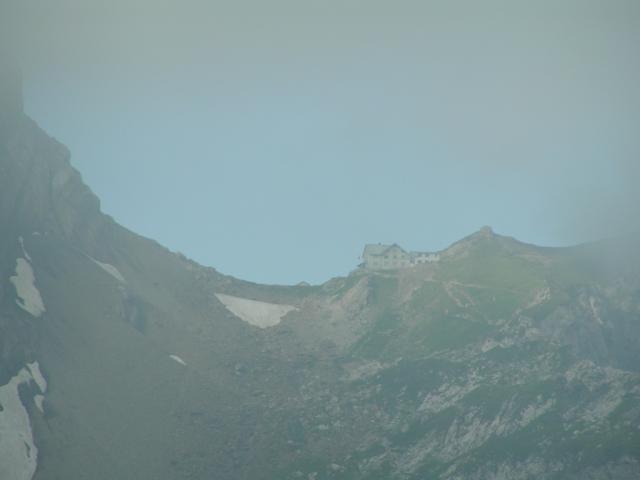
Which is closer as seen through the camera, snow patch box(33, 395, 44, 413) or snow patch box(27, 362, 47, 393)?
snow patch box(33, 395, 44, 413)

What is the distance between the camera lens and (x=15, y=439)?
171m

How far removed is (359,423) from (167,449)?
4082 centimetres

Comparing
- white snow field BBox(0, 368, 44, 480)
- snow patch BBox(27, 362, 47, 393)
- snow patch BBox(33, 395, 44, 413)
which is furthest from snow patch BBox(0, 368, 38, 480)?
snow patch BBox(27, 362, 47, 393)

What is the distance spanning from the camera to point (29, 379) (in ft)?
619

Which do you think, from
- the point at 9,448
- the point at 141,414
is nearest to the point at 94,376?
the point at 141,414

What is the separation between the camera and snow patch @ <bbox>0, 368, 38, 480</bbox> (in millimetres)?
164625

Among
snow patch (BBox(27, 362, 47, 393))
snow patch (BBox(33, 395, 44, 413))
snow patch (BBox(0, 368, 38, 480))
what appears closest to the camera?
snow patch (BBox(0, 368, 38, 480))

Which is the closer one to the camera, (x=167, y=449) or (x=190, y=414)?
(x=167, y=449)

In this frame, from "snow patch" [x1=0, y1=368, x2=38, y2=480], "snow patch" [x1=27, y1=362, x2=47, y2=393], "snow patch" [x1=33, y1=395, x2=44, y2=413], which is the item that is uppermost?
"snow patch" [x1=27, y1=362, x2=47, y2=393]

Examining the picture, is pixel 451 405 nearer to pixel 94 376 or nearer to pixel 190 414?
pixel 190 414

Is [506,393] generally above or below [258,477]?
above

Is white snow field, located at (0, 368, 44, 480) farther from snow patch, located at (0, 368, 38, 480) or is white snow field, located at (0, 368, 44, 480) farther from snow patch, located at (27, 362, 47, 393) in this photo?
snow patch, located at (27, 362, 47, 393)

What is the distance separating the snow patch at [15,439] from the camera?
540 ft

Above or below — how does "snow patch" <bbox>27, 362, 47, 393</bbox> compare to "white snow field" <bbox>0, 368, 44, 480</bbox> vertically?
above
